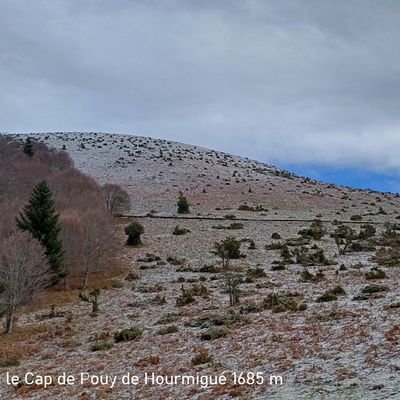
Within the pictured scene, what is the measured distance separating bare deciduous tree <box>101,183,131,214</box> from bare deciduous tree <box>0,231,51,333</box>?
3323 centimetres

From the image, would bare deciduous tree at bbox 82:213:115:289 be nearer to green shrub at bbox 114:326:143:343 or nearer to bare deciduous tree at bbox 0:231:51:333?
bare deciduous tree at bbox 0:231:51:333

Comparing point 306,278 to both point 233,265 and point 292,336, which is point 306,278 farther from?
point 292,336

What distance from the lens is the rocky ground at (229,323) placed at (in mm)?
11203

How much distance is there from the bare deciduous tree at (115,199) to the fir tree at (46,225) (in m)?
24.0

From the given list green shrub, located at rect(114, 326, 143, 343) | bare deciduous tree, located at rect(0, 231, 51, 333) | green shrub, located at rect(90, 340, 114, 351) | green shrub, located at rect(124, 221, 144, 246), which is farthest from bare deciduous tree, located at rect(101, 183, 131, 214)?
green shrub, located at rect(90, 340, 114, 351)

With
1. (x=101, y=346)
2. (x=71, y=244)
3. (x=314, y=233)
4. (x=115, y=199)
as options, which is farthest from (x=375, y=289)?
(x=115, y=199)

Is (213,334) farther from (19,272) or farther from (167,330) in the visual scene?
(19,272)

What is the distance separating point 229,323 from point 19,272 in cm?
1340

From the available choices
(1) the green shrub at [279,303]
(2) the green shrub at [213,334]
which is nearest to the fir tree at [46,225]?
(1) the green shrub at [279,303]

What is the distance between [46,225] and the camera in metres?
36.0

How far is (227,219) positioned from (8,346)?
130 ft

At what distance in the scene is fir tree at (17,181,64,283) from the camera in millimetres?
34594

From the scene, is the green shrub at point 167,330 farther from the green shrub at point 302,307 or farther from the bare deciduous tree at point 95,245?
the bare deciduous tree at point 95,245

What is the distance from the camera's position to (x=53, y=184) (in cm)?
5684
